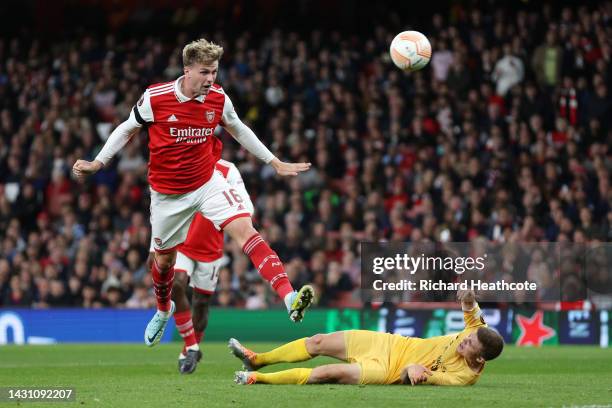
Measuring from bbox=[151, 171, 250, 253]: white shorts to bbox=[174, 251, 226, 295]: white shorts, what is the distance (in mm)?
1362

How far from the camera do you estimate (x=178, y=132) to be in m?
10.6

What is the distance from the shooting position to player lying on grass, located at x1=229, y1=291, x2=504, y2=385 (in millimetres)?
9711

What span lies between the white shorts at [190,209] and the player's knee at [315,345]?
133cm

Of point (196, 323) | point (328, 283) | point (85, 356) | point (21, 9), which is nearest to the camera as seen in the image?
point (196, 323)

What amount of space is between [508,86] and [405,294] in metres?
5.48

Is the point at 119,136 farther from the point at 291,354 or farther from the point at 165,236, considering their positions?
the point at 291,354

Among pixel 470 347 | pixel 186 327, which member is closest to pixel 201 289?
pixel 186 327

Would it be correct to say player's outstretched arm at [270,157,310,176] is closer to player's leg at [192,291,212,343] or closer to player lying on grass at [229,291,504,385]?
player lying on grass at [229,291,504,385]

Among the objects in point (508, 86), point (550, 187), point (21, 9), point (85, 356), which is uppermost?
point (21, 9)

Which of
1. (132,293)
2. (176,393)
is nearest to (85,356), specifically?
(132,293)

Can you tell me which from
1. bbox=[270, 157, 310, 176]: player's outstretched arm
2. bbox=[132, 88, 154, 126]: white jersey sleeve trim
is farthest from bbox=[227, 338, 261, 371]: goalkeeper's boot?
bbox=[132, 88, 154, 126]: white jersey sleeve trim

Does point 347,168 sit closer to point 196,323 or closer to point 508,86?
point 508,86

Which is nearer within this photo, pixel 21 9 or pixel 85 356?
pixel 85 356

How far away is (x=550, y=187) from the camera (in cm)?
1981
